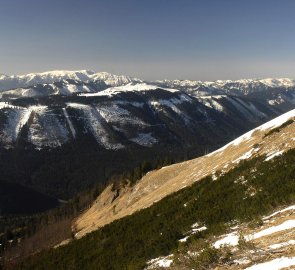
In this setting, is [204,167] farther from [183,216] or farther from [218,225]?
[218,225]

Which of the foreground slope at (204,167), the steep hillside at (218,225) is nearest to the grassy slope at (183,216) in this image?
the steep hillside at (218,225)

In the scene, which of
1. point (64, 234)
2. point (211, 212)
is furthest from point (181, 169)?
point (211, 212)

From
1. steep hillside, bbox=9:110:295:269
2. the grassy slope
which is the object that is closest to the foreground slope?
steep hillside, bbox=9:110:295:269

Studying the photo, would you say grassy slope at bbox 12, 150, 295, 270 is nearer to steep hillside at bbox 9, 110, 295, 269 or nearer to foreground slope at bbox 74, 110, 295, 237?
steep hillside at bbox 9, 110, 295, 269

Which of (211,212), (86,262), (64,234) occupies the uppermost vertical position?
(211,212)

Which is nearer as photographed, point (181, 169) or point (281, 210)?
point (281, 210)

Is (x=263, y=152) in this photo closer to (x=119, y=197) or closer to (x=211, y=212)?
(x=211, y=212)

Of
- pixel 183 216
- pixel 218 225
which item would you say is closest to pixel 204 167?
pixel 183 216
